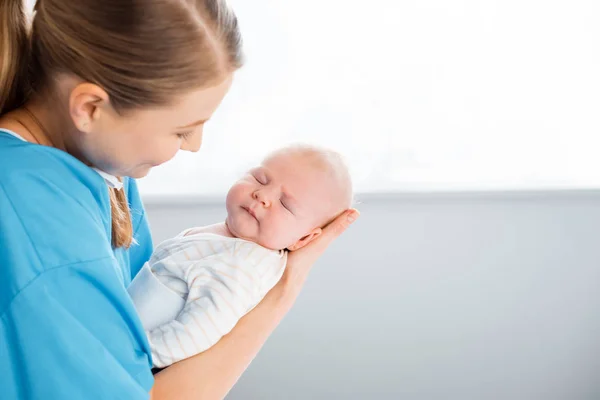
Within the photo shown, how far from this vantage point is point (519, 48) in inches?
92.1

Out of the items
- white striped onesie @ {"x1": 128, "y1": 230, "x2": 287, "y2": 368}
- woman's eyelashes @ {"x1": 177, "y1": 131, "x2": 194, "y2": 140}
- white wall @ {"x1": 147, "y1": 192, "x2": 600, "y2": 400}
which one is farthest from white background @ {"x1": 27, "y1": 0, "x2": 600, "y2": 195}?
woman's eyelashes @ {"x1": 177, "y1": 131, "x2": 194, "y2": 140}

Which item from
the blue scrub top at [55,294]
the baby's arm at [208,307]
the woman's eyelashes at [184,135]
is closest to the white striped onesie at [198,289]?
the baby's arm at [208,307]

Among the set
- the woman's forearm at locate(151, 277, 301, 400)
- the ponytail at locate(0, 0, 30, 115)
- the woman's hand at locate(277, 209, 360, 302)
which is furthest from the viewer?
the woman's hand at locate(277, 209, 360, 302)

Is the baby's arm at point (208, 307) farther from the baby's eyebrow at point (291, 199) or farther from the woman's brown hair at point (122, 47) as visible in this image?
the woman's brown hair at point (122, 47)

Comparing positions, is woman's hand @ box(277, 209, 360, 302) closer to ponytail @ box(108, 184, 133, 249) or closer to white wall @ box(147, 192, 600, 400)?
ponytail @ box(108, 184, 133, 249)

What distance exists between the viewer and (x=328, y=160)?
4.49ft

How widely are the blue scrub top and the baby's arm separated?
0.50 feet

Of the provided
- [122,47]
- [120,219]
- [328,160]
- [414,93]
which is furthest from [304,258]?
[414,93]

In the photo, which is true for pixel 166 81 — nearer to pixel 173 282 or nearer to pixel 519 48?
pixel 173 282

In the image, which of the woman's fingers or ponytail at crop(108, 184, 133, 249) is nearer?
ponytail at crop(108, 184, 133, 249)

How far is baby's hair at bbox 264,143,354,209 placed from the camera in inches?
53.5

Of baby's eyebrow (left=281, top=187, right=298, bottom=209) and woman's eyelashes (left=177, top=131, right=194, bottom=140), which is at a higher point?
woman's eyelashes (left=177, top=131, right=194, bottom=140)

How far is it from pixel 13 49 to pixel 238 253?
499 mm

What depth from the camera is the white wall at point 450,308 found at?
7.64 feet
